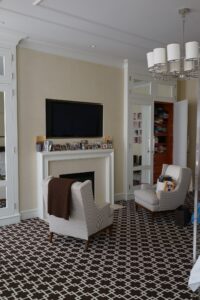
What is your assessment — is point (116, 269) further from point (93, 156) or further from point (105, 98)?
point (105, 98)

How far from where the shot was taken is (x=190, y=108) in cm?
767

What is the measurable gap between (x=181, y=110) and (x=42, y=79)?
370 centimetres

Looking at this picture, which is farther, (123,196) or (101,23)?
(123,196)

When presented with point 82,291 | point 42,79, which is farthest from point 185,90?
point 82,291

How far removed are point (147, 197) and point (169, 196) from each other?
0.37 meters

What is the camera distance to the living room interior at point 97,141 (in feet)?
10.5

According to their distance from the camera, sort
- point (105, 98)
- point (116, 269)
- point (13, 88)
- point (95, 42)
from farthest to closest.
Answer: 1. point (105, 98)
2. point (95, 42)
3. point (13, 88)
4. point (116, 269)

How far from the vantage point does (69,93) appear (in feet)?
18.4

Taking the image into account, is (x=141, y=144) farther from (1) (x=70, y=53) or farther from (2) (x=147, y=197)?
(1) (x=70, y=53)

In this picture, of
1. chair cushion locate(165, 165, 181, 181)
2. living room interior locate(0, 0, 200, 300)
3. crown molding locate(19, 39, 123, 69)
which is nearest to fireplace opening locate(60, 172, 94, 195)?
living room interior locate(0, 0, 200, 300)

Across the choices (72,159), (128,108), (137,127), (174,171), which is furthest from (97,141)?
(174,171)

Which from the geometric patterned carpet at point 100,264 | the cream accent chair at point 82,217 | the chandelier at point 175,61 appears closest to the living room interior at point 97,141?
the geometric patterned carpet at point 100,264

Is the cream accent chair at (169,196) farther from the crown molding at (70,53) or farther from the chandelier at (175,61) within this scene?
the crown molding at (70,53)

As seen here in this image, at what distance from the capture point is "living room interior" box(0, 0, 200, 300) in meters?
3.19
